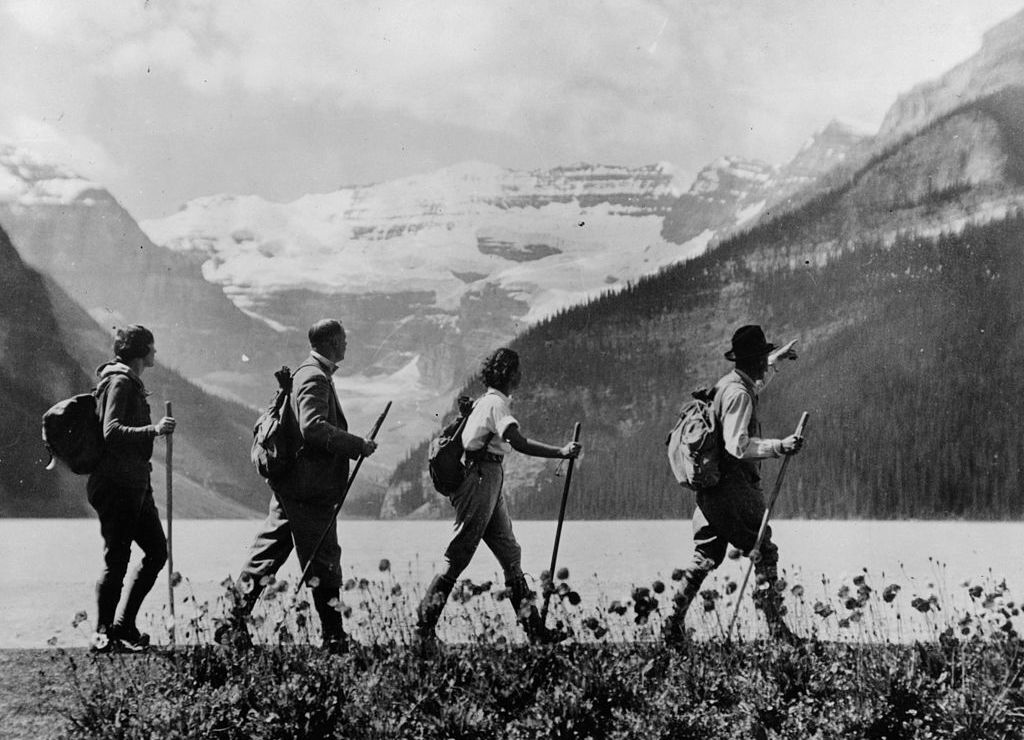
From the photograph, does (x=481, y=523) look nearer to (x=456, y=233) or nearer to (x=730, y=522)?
(x=730, y=522)

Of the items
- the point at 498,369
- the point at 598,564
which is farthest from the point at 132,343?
the point at 598,564

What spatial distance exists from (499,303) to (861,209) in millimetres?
4416

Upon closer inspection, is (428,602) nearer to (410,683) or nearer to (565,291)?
(410,683)

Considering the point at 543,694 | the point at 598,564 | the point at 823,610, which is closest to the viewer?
the point at 543,694

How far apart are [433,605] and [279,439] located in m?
1.20

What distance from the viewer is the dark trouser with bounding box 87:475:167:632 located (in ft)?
21.9

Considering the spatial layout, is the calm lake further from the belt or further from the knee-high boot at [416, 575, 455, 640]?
the belt

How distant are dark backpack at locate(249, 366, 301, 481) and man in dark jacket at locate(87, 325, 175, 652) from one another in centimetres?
58

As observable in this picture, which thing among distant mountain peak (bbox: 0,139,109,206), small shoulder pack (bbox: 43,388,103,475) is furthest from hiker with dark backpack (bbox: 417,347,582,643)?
distant mountain peak (bbox: 0,139,109,206)

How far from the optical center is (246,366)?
52.9 ft

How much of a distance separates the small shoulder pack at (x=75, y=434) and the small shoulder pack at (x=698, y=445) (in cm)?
317

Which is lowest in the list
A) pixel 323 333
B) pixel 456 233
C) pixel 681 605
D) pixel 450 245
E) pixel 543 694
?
pixel 543 694

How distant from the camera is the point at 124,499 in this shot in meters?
6.77

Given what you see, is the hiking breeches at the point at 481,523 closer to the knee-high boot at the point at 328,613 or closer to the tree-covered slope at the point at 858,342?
the knee-high boot at the point at 328,613
